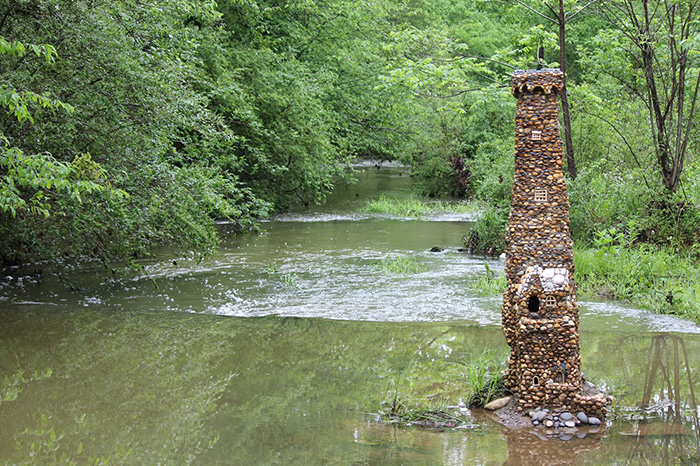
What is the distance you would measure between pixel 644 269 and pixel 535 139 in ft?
18.6

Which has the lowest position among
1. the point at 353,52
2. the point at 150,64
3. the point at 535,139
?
the point at 535,139

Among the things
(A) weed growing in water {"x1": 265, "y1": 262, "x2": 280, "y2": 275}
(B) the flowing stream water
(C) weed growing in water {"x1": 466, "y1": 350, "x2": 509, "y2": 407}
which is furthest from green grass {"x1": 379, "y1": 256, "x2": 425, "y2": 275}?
(C) weed growing in water {"x1": 466, "y1": 350, "x2": 509, "y2": 407}

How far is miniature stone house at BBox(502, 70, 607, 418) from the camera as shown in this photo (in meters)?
6.04

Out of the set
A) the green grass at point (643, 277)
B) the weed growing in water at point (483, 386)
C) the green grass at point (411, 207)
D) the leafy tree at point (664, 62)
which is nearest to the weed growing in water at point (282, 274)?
the green grass at point (643, 277)

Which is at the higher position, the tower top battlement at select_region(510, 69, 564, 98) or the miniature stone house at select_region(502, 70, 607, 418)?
the tower top battlement at select_region(510, 69, 564, 98)

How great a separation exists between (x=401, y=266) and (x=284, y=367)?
586 centimetres

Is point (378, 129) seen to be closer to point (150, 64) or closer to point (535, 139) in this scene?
point (150, 64)

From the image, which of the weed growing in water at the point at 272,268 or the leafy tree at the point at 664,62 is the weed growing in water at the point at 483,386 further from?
the leafy tree at the point at 664,62

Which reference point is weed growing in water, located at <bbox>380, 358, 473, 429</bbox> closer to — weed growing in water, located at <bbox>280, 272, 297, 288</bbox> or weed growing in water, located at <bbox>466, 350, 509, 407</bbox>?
weed growing in water, located at <bbox>466, 350, 509, 407</bbox>

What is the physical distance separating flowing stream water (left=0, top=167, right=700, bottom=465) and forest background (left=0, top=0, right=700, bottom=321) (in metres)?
1.03

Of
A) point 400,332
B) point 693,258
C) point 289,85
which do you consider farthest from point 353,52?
point 400,332

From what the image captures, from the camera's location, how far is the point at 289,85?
Result: 63.9ft

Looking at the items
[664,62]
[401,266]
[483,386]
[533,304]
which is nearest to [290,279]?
[401,266]

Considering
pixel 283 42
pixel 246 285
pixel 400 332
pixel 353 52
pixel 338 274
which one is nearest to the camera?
pixel 400 332
